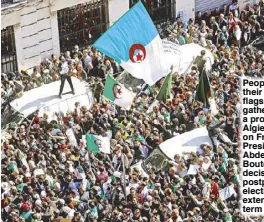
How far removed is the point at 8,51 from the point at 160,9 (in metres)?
7.93

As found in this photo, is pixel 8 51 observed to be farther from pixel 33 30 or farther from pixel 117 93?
pixel 117 93

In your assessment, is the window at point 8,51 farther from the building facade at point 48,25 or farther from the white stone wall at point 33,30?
the white stone wall at point 33,30

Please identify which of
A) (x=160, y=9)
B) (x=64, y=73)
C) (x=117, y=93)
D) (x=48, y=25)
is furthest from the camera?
(x=160, y=9)

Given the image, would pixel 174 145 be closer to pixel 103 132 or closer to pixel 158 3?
pixel 103 132

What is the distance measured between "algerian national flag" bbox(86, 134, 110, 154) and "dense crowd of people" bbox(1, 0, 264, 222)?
16 centimetres

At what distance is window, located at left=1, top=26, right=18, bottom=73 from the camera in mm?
44469

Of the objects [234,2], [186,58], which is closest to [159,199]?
[186,58]

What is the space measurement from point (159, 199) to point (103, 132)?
14.6ft

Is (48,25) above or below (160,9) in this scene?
above

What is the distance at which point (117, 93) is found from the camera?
129ft

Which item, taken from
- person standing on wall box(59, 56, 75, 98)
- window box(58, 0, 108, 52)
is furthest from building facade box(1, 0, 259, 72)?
person standing on wall box(59, 56, 75, 98)

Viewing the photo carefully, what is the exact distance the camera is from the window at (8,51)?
44.5 m

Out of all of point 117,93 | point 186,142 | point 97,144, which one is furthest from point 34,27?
point 186,142

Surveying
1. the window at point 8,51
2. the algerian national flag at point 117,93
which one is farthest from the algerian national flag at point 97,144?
A: the window at point 8,51
